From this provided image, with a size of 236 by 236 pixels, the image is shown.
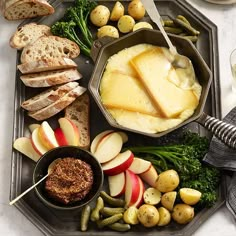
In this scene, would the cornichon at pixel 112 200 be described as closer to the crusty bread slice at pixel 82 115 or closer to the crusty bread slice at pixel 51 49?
the crusty bread slice at pixel 82 115

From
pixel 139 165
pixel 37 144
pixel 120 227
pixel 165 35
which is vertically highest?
pixel 165 35

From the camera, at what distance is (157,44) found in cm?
279

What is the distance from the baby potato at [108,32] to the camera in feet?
9.28

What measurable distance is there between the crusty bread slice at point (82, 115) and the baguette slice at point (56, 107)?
32mm

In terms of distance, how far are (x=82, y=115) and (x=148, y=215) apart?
0.52m

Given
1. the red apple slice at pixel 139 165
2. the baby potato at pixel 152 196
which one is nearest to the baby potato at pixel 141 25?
the red apple slice at pixel 139 165

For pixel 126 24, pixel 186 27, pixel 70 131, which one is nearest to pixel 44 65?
pixel 70 131

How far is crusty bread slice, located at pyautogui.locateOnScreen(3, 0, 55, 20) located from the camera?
9.37 ft

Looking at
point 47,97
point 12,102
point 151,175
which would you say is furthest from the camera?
point 12,102

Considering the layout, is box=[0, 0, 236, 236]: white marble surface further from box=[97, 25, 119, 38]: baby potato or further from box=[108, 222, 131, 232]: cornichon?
box=[97, 25, 119, 38]: baby potato

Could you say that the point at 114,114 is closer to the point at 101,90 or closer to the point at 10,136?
the point at 101,90

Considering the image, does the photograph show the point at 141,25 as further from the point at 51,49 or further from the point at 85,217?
the point at 85,217

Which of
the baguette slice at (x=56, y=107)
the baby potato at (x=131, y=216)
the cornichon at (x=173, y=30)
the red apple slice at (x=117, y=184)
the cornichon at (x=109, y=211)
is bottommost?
the baby potato at (x=131, y=216)

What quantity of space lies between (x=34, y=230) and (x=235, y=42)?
1193 millimetres
